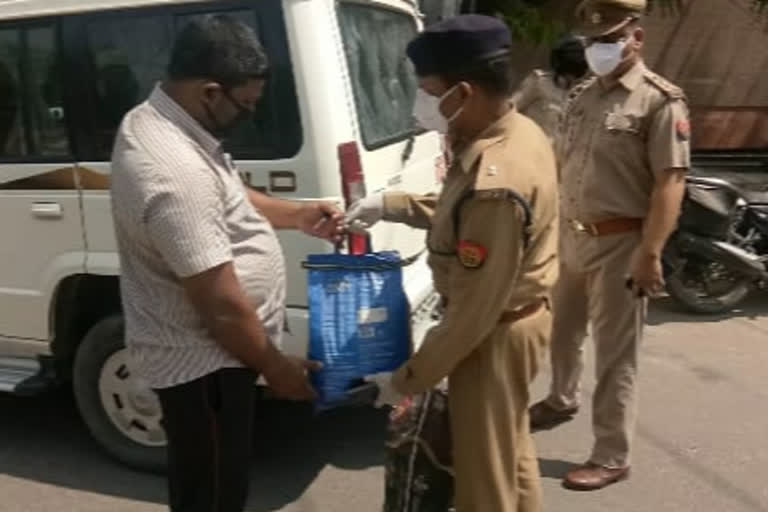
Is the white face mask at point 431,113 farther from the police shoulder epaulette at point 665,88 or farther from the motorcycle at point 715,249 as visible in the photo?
the motorcycle at point 715,249

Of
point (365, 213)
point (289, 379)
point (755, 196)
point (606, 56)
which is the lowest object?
point (755, 196)

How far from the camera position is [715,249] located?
6.02m

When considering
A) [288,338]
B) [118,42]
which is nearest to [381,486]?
[288,338]

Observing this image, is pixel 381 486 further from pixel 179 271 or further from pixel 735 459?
pixel 179 271

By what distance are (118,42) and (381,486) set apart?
1999 mm

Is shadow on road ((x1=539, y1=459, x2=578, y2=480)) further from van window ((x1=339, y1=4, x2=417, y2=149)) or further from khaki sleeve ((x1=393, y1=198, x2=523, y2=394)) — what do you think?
khaki sleeve ((x1=393, y1=198, x2=523, y2=394))

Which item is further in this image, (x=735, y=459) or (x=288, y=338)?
(x=735, y=459)

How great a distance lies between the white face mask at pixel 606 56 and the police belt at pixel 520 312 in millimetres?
1361

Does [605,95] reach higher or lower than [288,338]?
higher

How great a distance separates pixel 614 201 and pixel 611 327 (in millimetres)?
489

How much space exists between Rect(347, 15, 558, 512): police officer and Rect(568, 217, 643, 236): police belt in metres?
1.13

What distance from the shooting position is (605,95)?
369 centimetres

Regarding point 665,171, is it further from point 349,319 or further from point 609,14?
point 349,319

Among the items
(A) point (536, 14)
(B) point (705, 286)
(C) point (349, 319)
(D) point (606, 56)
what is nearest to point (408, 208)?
(C) point (349, 319)
